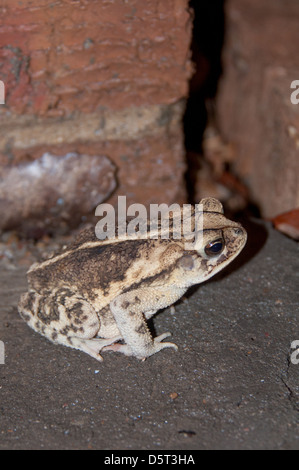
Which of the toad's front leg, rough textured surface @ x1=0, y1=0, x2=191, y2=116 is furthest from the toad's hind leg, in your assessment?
rough textured surface @ x1=0, y1=0, x2=191, y2=116

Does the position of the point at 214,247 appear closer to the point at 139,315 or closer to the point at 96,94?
the point at 139,315

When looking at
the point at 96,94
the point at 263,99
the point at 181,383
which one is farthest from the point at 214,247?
the point at 263,99

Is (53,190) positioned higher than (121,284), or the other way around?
(53,190)

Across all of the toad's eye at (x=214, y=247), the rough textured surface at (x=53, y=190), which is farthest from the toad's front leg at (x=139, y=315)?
the rough textured surface at (x=53, y=190)

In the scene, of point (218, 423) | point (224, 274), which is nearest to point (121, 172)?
point (224, 274)

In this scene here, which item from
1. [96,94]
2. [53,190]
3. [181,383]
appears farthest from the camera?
[53,190]

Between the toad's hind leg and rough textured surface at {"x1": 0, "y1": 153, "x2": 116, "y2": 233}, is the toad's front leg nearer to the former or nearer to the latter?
the toad's hind leg

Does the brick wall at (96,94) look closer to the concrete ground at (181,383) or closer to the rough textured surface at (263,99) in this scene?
the concrete ground at (181,383)
